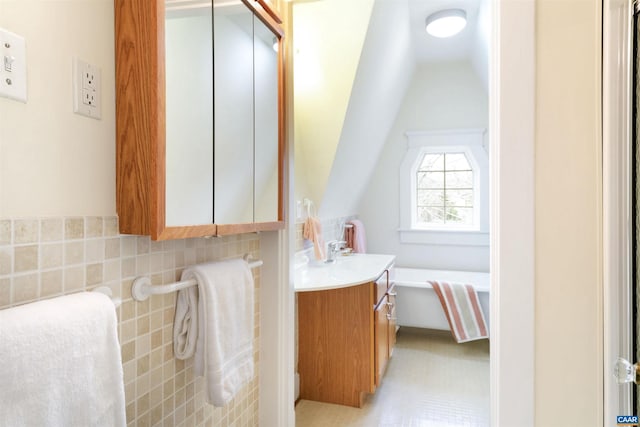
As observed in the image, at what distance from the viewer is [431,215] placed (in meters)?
4.18

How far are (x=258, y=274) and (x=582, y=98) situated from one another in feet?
4.59

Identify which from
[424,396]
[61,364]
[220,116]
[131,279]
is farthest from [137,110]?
[424,396]

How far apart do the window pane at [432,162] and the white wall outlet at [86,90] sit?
3.71m

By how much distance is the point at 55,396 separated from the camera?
68cm

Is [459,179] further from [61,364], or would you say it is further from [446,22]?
[61,364]

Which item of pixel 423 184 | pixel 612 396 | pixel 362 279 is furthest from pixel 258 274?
pixel 423 184

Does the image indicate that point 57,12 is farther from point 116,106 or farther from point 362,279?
point 362,279

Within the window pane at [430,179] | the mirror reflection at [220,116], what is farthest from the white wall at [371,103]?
the mirror reflection at [220,116]

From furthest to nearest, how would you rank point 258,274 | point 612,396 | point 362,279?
point 362,279
point 258,274
point 612,396

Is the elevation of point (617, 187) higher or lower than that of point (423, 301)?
higher

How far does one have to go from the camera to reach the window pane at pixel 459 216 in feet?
13.3

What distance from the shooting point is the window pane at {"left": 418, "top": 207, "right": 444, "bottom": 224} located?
13.6 feet

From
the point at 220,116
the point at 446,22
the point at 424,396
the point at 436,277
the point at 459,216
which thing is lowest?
the point at 424,396

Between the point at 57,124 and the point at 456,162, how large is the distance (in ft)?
12.8
